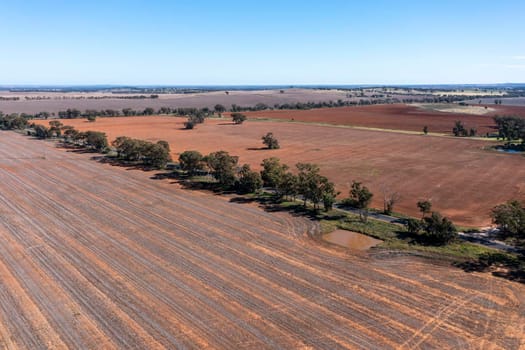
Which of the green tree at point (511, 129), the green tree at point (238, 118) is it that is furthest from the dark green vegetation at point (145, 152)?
the green tree at point (511, 129)

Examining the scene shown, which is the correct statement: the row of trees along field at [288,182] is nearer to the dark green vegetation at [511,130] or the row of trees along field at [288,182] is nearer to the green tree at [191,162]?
the green tree at [191,162]

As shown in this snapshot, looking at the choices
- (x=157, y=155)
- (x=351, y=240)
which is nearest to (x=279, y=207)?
(x=351, y=240)

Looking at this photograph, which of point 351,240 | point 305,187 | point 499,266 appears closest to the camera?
point 499,266

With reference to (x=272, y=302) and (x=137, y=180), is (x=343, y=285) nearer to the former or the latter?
(x=272, y=302)

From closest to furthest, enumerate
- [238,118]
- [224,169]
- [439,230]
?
[439,230] < [224,169] < [238,118]

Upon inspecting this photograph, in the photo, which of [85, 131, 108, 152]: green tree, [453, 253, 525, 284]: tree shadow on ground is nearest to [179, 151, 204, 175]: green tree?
[85, 131, 108, 152]: green tree

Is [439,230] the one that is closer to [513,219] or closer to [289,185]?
[513,219]

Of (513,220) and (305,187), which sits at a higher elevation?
(305,187)
